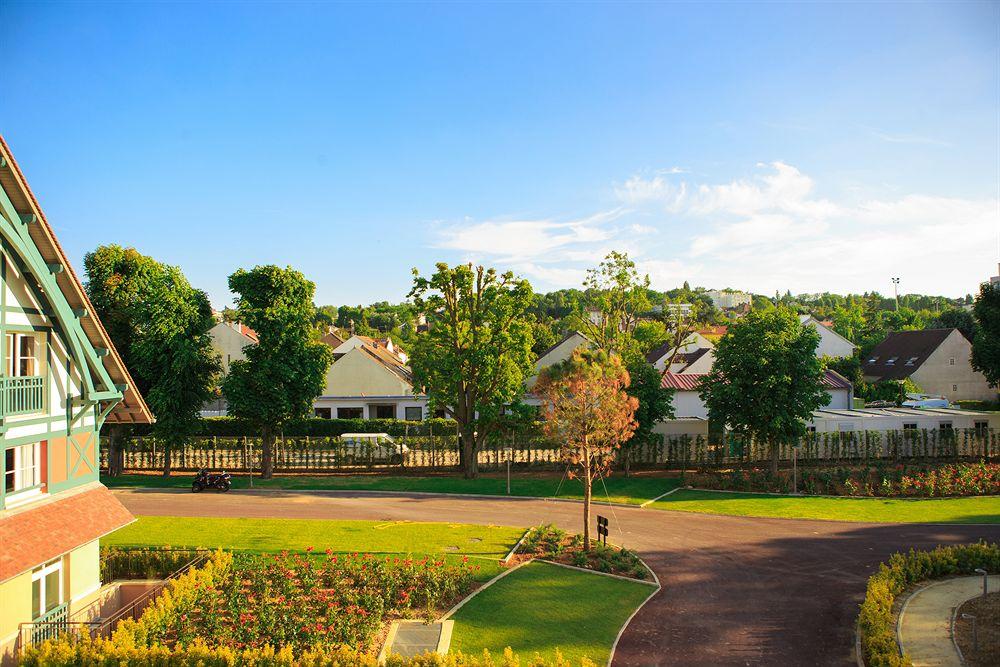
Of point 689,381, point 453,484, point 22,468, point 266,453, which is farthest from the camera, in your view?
point 689,381

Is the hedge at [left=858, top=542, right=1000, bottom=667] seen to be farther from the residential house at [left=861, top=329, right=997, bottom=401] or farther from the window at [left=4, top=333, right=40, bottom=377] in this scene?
the residential house at [left=861, top=329, right=997, bottom=401]

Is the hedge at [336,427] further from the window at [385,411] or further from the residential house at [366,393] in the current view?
the window at [385,411]

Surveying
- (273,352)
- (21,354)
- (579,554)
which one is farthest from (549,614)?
(273,352)

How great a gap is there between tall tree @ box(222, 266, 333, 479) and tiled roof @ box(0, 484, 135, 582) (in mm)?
19352

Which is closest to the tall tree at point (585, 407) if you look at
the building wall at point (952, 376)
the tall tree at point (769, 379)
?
the tall tree at point (769, 379)

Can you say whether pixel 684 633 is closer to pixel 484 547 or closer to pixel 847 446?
pixel 484 547

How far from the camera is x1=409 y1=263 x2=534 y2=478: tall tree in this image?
132 feet

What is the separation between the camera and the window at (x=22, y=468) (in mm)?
17328

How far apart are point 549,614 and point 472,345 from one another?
74.3 feet

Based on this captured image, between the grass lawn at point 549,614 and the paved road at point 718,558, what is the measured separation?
77cm

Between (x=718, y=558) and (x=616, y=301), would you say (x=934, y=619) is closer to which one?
(x=718, y=558)

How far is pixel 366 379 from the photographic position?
61562 millimetres

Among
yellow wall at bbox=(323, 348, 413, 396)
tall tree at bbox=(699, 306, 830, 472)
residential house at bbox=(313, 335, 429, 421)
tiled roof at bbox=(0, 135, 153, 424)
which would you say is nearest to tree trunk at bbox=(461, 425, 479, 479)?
tall tree at bbox=(699, 306, 830, 472)

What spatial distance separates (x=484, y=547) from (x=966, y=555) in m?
16.8
